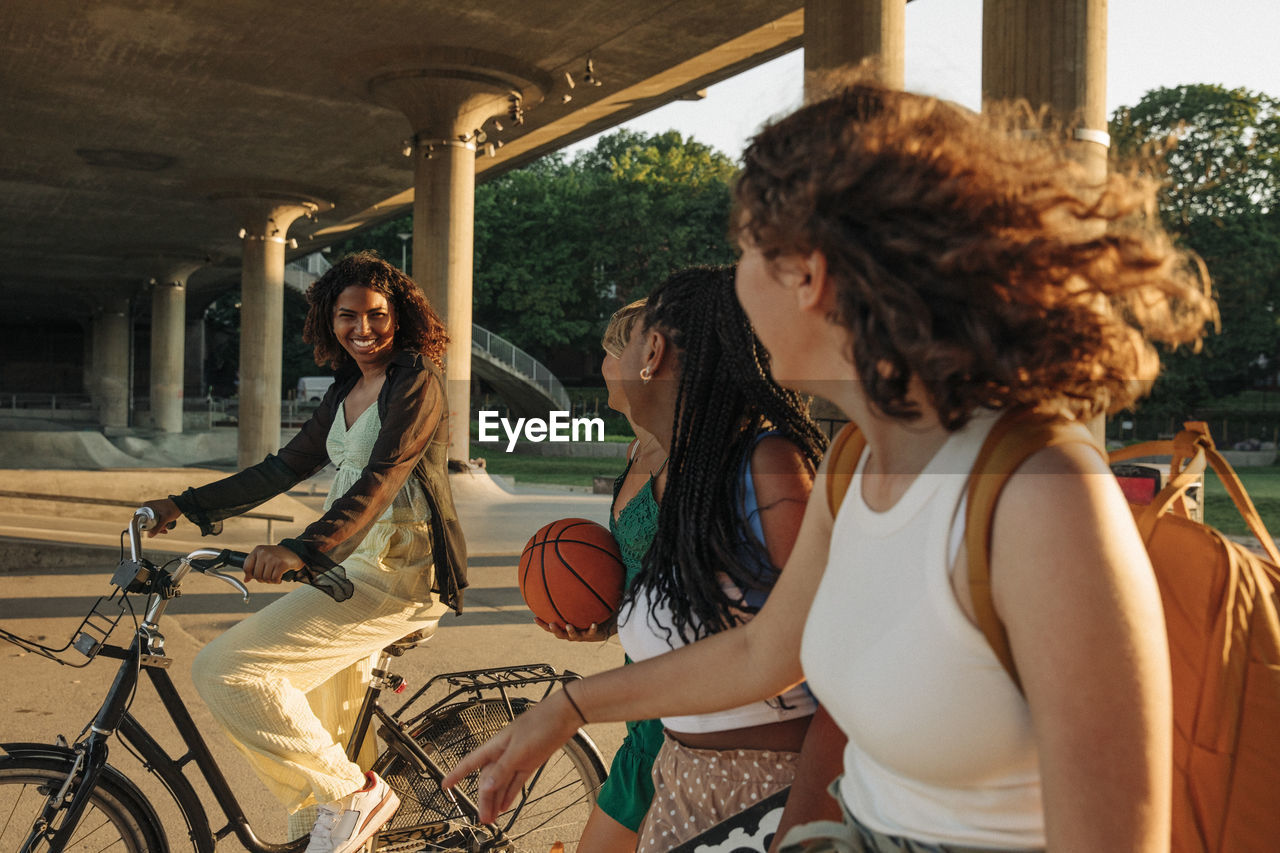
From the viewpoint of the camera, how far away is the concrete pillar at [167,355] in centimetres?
4378

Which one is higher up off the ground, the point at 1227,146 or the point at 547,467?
the point at 1227,146

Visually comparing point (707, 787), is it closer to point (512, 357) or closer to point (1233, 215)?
point (512, 357)

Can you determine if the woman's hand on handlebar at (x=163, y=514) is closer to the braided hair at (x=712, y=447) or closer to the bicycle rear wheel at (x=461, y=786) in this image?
the bicycle rear wheel at (x=461, y=786)

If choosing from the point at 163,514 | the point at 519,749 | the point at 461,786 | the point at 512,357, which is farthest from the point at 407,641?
the point at 512,357

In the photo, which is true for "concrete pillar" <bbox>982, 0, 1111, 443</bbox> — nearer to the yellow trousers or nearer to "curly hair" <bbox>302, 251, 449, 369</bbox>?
"curly hair" <bbox>302, 251, 449, 369</bbox>

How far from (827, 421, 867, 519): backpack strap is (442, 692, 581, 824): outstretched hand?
59cm

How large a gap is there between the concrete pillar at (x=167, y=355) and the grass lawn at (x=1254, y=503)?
35.9 m

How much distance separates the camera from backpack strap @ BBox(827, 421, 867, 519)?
5.12 ft

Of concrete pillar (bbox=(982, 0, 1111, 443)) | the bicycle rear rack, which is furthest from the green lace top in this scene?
concrete pillar (bbox=(982, 0, 1111, 443))

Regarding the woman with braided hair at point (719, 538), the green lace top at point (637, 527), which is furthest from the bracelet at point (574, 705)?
the green lace top at point (637, 527)

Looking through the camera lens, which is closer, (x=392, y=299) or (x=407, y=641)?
(x=407, y=641)

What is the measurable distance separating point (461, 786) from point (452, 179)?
731 inches

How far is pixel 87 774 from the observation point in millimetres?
3031

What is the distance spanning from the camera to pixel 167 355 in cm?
4481
